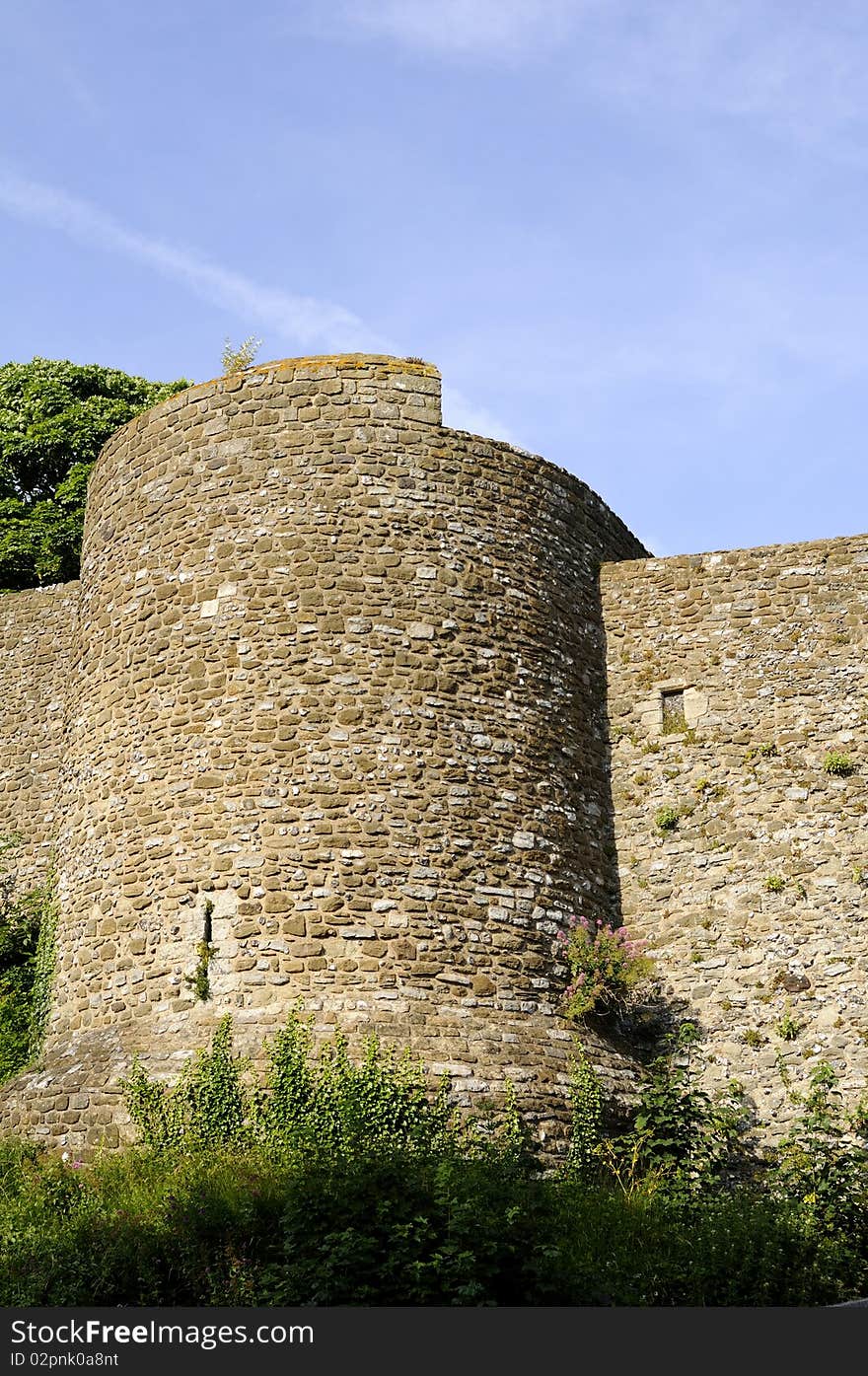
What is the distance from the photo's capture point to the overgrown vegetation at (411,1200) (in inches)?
326

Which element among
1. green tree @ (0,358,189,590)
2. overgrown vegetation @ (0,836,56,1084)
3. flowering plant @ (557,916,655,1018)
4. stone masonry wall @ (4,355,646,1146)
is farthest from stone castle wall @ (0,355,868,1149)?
green tree @ (0,358,189,590)

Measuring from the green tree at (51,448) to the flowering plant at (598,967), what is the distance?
12342mm

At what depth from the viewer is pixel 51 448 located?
A: 2319cm

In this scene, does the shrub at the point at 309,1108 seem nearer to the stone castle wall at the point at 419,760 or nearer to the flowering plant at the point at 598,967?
the stone castle wall at the point at 419,760

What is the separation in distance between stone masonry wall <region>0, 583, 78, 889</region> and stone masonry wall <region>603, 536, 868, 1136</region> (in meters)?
5.70

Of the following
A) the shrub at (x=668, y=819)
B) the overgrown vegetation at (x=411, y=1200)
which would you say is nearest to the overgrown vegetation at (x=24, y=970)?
the overgrown vegetation at (x=411, y=1200)

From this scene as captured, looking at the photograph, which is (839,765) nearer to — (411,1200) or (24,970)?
(411,1200)

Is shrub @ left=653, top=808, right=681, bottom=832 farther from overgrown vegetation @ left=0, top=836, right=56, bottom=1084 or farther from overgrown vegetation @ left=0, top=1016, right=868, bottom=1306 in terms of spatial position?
overgrown vegetation @ left=0, top=836, right=56, bottom=1084

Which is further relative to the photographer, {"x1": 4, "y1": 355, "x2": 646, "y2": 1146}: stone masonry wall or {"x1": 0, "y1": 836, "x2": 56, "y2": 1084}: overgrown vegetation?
{"x1": 0, "y1": 836, "x2": 56, "y2": 1084}: overgrown vegetation

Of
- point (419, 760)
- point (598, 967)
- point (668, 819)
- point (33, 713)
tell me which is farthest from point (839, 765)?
point (33, 713)

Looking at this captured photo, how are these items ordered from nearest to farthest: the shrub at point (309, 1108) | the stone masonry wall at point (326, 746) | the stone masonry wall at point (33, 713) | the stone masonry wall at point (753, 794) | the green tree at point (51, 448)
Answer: the shrub at point (309, 1108) → the stone masonry wall at point (326, 746) → the stone masonry wall at point (753, 794) → the stone masonry wall at point (33, 713) → the green tree at point (51, 448)

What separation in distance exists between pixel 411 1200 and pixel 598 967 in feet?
11.6

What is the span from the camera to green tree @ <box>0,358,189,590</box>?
22.0 meters

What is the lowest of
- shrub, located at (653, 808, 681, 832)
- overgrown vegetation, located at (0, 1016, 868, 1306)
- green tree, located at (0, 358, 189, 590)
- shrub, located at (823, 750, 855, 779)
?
overgrown vegetation, located at (0, 1016, 868, 1306)
